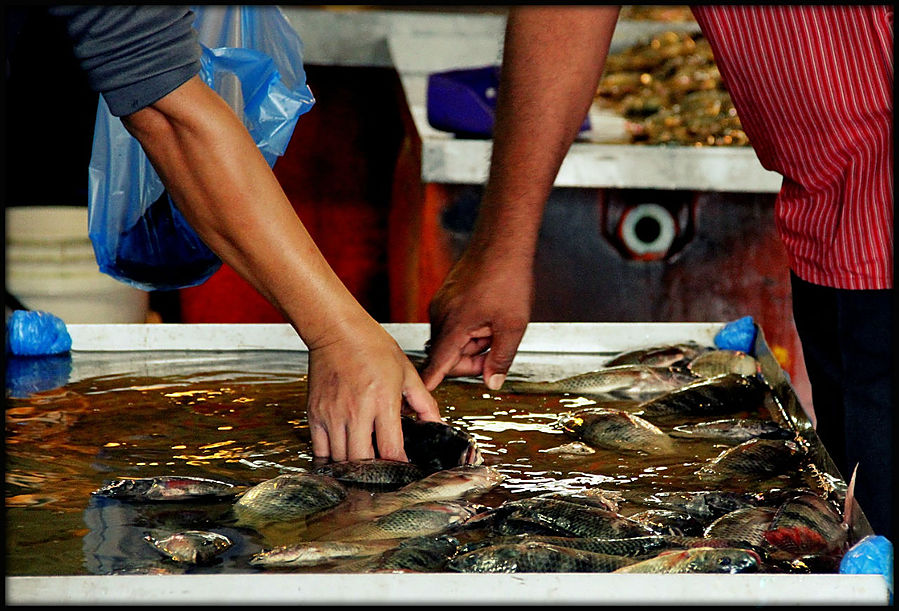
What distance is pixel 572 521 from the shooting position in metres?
1.47

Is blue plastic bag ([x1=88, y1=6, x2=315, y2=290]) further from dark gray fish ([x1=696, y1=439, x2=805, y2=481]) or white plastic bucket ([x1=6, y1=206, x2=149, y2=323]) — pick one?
white plastic bucket ([x1=6, y1=206, x2=149, y2=323])

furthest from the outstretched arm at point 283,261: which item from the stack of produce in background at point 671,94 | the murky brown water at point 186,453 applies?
the stack of produce in background at point 671,94

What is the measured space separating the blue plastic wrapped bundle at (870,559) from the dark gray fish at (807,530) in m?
0.14

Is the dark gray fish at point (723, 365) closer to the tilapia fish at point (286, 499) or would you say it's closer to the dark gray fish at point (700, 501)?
the dark gray fish at point (700, 501)

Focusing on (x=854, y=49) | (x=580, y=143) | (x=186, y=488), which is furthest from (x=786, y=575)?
(x=580, y=143)

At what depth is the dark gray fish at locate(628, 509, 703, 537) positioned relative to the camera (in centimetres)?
150

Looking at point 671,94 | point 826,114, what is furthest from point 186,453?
point 671,94

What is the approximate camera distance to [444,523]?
1.49 meters

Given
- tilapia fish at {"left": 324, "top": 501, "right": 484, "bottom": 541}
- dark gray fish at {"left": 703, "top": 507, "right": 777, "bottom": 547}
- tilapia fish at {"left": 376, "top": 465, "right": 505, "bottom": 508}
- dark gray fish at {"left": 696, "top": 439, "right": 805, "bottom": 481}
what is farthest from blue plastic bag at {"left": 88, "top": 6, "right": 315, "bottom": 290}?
dark gray fish at {"left": 703, "top": 507, "right": 777, "bottom": 547}

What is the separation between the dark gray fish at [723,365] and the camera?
2375 mm

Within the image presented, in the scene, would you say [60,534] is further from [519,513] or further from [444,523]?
[519,513]

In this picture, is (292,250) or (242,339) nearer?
(292,250)

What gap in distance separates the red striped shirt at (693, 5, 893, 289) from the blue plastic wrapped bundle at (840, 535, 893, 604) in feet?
2.42

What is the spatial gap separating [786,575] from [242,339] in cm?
170
